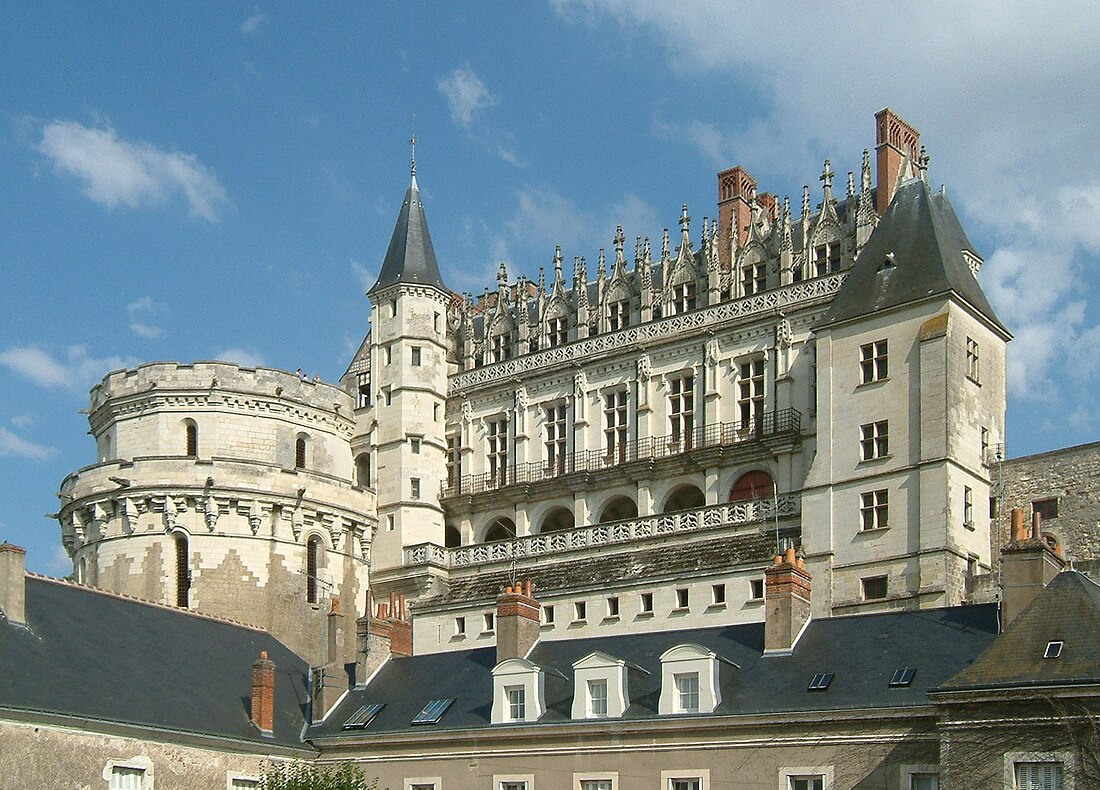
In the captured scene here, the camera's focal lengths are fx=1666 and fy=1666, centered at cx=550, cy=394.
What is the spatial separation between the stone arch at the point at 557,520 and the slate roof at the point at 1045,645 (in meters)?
26.0

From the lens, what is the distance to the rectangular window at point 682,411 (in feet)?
151

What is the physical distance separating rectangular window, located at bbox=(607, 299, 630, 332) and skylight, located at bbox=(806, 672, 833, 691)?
931 inches

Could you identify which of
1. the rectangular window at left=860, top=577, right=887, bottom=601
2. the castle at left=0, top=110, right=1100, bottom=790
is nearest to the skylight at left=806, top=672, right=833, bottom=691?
the castle at left=0, top=110, right=1100, bottom=790

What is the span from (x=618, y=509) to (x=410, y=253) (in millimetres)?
10713

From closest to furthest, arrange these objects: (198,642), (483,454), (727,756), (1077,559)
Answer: (727,756), (198,642), (1077,559), (483,454)

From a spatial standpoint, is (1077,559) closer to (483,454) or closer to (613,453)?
(613,453)

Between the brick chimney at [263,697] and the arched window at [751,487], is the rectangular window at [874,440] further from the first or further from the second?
the brick chimney at [263,697]

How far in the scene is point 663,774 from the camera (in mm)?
25844

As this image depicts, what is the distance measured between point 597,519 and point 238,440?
33.9 ft

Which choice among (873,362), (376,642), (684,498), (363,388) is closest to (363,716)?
(376,642)

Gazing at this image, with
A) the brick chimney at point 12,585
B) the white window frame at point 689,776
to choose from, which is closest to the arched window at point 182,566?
the brick chimney at point 12,585

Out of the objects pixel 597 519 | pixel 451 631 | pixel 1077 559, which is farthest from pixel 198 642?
pixel 1077 559

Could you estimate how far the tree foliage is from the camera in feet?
85.4

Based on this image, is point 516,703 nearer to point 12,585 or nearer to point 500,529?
point 12,585
